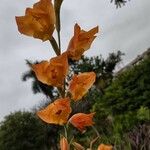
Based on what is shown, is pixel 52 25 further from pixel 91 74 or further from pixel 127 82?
pixel 127 82

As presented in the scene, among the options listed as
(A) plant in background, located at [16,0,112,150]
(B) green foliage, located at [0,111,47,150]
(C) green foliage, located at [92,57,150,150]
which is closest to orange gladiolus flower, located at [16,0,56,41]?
(A) plant in background, located at [16,0,112,150]

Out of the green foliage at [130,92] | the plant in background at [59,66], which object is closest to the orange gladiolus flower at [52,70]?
the plant in background at [59,66]

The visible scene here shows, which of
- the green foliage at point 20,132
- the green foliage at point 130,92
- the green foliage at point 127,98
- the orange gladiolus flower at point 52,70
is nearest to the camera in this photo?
the orange gladiolus flower at point 52,70

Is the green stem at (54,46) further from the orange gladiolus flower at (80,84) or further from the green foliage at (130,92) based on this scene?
the green foliage at (130,92)

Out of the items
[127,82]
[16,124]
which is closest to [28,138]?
[16,124]

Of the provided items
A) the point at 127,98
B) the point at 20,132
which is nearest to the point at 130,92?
the point at 127,98

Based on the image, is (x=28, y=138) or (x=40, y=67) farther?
(x=28, y=138)
